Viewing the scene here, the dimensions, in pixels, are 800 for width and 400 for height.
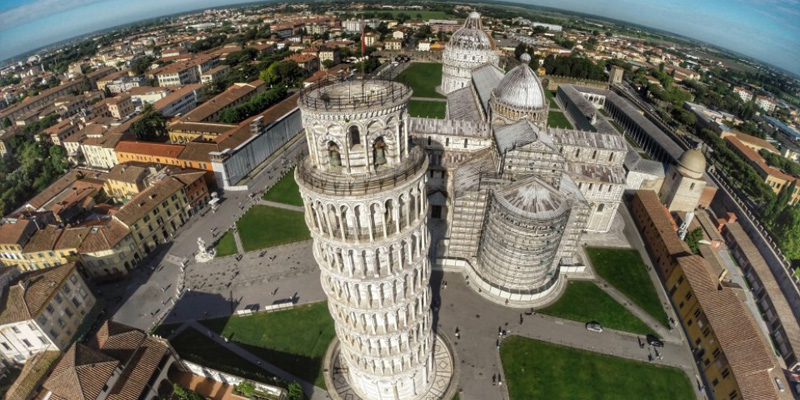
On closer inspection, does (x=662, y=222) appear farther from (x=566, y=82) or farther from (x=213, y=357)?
(x=566, y=82)

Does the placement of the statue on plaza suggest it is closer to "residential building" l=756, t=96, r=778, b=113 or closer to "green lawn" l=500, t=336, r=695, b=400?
"green lawn" l=500, t=336, r=695, b=400

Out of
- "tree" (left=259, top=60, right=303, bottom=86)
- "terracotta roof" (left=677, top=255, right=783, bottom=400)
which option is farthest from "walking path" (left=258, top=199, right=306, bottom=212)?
"tree" (left=259, top=60, right=303, bottom=86)

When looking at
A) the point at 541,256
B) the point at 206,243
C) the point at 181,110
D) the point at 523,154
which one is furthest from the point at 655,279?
the point at 181,110

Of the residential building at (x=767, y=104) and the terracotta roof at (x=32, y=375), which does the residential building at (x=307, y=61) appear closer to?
the terracotta roof at (x=32, y=375)

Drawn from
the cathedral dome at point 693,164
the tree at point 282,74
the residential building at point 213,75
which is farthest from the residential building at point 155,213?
the residential building at point 213,75

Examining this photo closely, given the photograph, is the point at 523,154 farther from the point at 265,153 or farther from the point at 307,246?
Answer: the point at 265,153

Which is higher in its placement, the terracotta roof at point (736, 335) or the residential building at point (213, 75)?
the residential building at point (213, 75)
